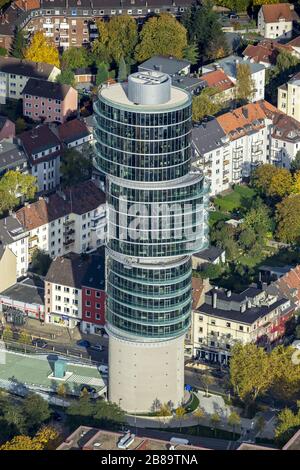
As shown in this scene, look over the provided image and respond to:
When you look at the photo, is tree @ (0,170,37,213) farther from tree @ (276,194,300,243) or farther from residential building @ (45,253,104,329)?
tree @ (276,194,300,243)

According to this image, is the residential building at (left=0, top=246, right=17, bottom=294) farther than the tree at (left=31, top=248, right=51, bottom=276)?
No

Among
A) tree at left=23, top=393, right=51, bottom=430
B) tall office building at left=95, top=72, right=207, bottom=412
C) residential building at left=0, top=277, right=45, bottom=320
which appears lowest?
residential building at left=0, top=277, right=45, bottom=320

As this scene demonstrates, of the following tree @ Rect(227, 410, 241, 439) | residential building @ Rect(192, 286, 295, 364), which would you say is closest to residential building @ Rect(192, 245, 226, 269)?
residential building @ Rect(192, 286, 295, 364)

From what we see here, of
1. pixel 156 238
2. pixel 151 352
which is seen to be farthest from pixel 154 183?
pixel 151 352

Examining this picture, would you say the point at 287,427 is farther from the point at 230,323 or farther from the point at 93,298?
the point at 93,298

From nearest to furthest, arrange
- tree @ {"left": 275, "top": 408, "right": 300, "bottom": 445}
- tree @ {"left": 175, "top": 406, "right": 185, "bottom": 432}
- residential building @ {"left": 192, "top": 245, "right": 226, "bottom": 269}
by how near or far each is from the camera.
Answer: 1. tree @ {"left": 275, "top": 408, "right": 300, "bottom": 445}
2. tree @ {"left": 175, "top": 406, "right": 185, "bottom": 432}
3. residential building @ {"left": 192, "top": 245, "right": 226, "bottom": 269}

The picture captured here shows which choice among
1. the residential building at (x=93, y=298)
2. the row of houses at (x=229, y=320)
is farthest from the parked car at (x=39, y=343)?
the row of houses at (x=229, y=320)

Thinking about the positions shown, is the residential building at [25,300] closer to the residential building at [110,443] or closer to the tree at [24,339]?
the tree at [24,339]
